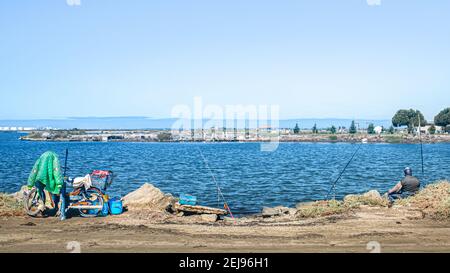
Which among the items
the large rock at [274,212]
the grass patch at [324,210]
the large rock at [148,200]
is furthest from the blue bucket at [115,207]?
the large rock at [274,212]

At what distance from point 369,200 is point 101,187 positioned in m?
10.3

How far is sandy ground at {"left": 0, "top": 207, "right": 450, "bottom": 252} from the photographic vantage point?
1062cm

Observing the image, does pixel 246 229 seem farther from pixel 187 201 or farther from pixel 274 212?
pixel 274 212

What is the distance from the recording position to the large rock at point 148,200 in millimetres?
16828

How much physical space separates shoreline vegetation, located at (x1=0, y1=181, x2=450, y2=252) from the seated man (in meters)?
0.69

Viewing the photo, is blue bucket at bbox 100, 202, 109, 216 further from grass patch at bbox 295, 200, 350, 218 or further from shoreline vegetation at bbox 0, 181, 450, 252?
grass patch at bbox 295, 200, 350, 218

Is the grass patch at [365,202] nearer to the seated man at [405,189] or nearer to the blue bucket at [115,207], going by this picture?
the seated man at [405,189]

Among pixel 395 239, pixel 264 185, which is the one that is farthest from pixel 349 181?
pixel 395 239

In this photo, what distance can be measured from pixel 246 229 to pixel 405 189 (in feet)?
26.4

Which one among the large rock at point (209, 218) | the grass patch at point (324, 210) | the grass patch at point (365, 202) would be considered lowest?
the large rock at point (209, 218)

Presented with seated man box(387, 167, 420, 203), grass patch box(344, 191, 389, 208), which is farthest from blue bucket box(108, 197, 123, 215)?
seated man box(387, 167, 420, 203)

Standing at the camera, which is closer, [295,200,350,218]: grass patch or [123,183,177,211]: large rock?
[295,200,350,218]: grass patch
